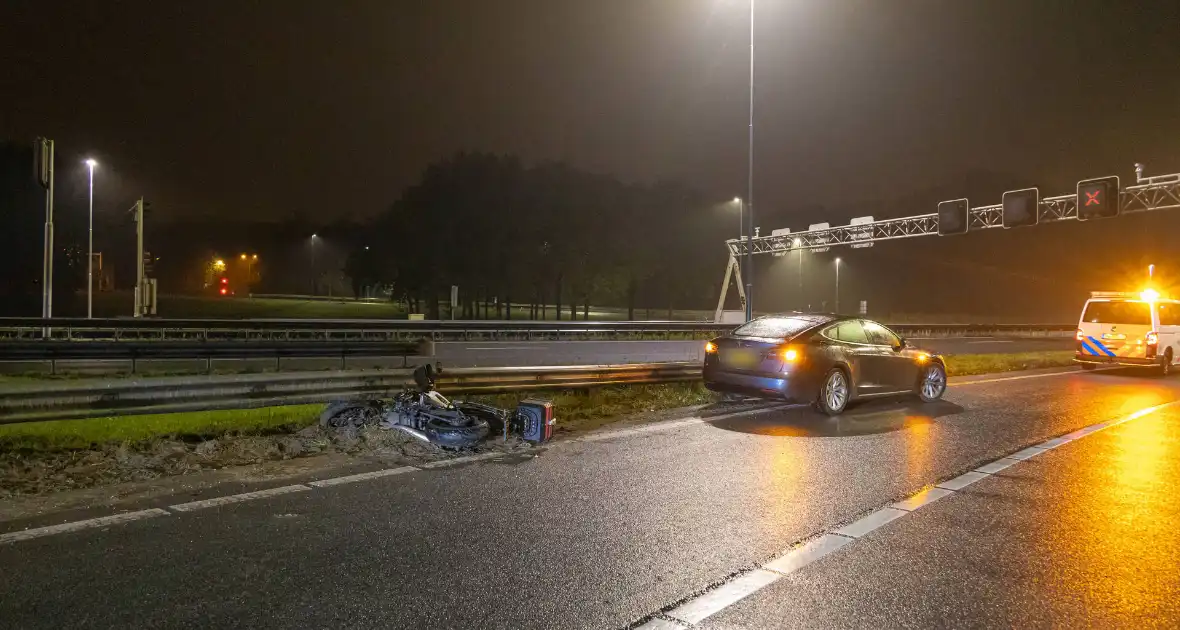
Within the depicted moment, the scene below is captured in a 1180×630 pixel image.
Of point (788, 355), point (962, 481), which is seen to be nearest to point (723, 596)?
point (962, 481)

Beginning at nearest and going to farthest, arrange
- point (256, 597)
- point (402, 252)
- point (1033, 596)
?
point (256, 597)
point (1033, 596)
point (402, 252)

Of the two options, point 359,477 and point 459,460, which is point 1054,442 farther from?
point 359,477

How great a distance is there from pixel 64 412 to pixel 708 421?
7.05 meters

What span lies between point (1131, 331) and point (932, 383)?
10304mm

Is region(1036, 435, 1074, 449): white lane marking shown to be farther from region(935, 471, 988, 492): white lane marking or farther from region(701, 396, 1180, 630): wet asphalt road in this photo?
region(935, 471, 988, 492): white lane marking

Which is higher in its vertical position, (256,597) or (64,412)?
(64,412)

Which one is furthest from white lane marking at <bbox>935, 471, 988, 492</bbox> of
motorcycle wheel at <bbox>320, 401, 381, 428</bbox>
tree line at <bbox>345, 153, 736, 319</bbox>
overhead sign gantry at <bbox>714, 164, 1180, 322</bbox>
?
tree line at <bbox>345, 153, 736, 319</bbox>

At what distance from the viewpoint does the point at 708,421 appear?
9.88 m

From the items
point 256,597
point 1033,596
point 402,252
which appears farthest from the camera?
A: point 402,252

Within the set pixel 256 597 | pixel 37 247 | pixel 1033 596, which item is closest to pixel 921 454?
pixel 1033 596

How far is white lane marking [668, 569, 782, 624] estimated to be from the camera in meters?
3.57

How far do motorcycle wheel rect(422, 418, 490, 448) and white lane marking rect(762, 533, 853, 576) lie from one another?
149 inches

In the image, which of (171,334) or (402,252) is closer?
(171,334)

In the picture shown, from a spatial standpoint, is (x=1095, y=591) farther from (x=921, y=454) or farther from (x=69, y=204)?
(x=69, y=204)
